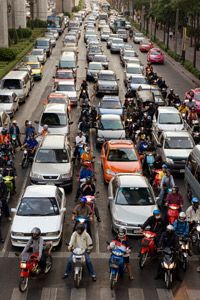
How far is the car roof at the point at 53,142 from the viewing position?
72.1 ft

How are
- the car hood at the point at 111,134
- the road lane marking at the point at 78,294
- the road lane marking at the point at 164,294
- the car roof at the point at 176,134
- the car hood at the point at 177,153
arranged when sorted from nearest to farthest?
the road lane marking at the point at 78,294
the road lane marking at the point at 164,294
the car hood at the point at 177,153
the car roof at the point at 176,134
the car hood at the point at 111,134

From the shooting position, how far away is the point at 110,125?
2705cm

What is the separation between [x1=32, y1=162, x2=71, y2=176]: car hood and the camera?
67.3 ft

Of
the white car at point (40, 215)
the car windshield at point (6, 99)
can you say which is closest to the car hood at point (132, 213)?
the white car at point (40, 215)

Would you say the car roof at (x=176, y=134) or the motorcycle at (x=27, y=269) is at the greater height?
the car roof at (x=176, y=134)

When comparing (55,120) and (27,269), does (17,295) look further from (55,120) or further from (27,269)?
(55,120)

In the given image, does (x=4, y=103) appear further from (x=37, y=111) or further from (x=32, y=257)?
(x=32, y=257)

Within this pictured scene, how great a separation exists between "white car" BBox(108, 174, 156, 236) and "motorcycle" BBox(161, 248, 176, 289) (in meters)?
2.55

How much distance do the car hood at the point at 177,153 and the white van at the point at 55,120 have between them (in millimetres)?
5305

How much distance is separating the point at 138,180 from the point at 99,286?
16.5 ft

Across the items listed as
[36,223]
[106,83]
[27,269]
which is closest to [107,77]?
[106,83]

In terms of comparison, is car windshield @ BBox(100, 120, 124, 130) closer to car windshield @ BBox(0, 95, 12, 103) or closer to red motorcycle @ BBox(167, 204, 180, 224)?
car windshield @ BBox(0, 95, 12, 103)

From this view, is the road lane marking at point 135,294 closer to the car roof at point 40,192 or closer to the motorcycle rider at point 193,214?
the motorcycle rider at point 193,214

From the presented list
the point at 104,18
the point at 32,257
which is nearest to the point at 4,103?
the point at 32,257
